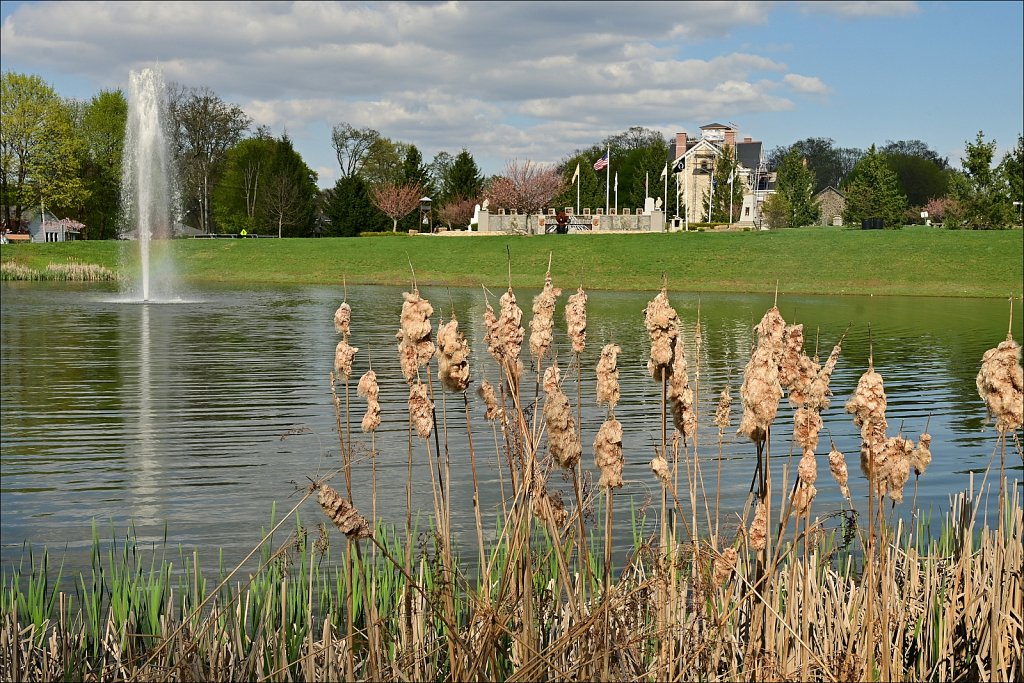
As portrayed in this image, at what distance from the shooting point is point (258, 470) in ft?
33.4

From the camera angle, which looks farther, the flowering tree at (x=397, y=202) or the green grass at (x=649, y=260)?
the flowering tree at (x=397, y=202)

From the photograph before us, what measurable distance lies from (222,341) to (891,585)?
1946cm

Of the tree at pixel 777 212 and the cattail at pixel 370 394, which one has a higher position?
the tree at pixel 777 212

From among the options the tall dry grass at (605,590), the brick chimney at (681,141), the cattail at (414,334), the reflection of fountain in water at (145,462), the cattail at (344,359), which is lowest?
the reflection of fountain in water at (145,462)

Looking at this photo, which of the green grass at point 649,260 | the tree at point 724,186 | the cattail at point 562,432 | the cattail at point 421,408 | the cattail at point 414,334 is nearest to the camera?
the cattail at point 562,432

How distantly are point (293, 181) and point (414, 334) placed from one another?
3311 inches

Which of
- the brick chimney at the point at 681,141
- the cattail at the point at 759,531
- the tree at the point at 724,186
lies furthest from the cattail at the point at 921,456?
the brick chimney at the point at 681,141

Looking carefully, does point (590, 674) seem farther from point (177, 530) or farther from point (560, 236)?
point (560, 236)

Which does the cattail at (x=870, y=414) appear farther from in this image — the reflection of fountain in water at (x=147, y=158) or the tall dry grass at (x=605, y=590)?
the reflection of fountain in water at (x=147, y=158)

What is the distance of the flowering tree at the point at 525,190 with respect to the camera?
7412 centimetres

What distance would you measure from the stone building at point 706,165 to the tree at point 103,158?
140 feet

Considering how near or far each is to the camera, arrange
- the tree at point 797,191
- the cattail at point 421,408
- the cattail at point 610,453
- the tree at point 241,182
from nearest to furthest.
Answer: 1. the cattail at point 610,453
2. the cattail at point 421,408
3. the tree at point 797,191
4. the tree at point 241,182

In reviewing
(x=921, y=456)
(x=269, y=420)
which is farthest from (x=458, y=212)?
(x=921, y=456)

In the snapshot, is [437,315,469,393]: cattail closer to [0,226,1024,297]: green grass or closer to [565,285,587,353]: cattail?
[565,285,587,353]: cattail
